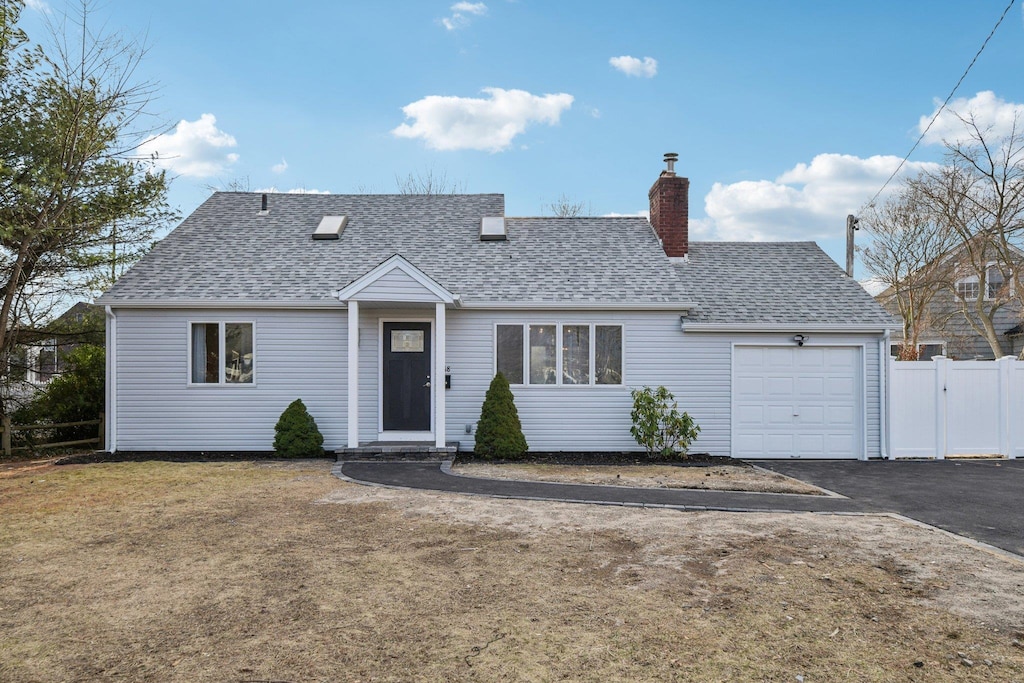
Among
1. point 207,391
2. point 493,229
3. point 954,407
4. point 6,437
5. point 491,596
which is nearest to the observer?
point 491,596

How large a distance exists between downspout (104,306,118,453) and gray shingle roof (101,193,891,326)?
0.53 meters

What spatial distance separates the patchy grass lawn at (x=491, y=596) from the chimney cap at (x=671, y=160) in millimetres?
9267

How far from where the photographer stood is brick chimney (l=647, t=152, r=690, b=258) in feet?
46.7

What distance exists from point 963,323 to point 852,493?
830 inches

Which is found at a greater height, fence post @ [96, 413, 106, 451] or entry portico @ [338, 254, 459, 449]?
entry portico @ [338, 254, 459, 449]

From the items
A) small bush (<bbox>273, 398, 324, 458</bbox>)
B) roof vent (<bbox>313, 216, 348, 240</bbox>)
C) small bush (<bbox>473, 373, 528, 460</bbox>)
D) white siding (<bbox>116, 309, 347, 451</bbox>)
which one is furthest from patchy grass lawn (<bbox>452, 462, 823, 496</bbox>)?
roof vent (<bbox>313, 216, 348, 240</bbox>)

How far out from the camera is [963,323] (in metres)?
25.2

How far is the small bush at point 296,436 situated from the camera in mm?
11570

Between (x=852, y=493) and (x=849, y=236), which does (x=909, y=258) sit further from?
(x=852, y=493)

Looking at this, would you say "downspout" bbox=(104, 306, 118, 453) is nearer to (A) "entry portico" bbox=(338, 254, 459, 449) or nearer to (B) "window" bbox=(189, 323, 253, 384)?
(B) "window" bbox=(189, 323, 253, 384)

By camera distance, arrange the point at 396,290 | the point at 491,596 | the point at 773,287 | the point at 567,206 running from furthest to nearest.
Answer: the point at 567,206 → the point at 773,287 → the point at 396,290 → the point at 491,596

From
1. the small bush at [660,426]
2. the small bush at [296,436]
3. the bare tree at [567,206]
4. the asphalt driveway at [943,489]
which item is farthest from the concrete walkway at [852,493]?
the bare tree at [567,206]

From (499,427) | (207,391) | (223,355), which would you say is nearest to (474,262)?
(499,427)

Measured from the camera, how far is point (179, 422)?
12188 millimetres
